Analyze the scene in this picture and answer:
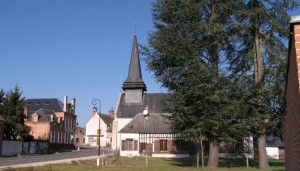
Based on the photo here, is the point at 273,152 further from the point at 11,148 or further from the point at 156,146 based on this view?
the point at 11,148

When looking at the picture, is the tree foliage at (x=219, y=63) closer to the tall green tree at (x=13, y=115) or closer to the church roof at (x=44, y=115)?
the tall green tree at (x=13, y=115)

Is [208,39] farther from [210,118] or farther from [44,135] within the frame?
[44,135]

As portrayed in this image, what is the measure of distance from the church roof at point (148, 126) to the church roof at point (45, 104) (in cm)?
2480

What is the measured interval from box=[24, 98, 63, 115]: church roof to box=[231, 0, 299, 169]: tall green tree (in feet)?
156

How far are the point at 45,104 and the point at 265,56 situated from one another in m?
50.2

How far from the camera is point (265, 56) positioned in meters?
21.5

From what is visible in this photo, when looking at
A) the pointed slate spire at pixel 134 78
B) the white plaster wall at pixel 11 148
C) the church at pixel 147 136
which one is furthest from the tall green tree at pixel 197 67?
the pointed slate spire at pixel 134 78

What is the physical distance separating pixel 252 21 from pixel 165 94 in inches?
295

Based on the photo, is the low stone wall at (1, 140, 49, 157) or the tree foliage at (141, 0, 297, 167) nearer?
the tree foliage at (141, 0, 297, 167)

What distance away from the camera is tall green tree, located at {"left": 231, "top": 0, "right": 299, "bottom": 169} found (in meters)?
20.3

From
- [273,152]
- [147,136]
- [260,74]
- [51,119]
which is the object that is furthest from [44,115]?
[260,74]

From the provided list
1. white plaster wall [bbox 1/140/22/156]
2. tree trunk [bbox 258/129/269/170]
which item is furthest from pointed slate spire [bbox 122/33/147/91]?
tree trunk [bbox 258/129/269/170]

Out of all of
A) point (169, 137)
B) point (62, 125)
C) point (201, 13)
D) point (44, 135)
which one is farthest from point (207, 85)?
point (62, 125)

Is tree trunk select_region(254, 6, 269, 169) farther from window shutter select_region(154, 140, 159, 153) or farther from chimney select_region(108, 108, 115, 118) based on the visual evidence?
chimney select_region(108, 108, 115, 118)
